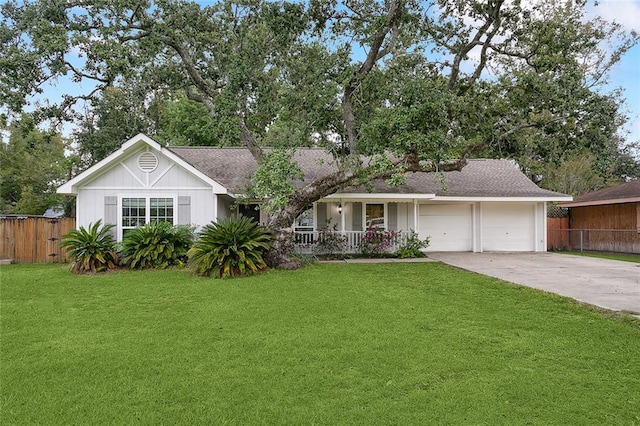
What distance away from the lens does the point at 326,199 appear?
14.6 m

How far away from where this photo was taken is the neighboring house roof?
16170mm

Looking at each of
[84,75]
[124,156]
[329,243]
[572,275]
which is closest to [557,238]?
[572,275]

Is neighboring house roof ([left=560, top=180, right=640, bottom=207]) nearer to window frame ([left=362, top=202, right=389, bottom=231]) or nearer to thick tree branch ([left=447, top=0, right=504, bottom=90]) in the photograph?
thick tree branch ([left=447, top=0, right=504, bottom=90])

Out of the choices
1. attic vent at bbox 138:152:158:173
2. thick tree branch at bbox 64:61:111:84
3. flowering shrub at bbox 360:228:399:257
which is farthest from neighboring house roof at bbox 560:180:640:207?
thick tree branch at bbox 64:61:111:84

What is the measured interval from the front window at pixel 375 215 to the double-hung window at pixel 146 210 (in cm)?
720

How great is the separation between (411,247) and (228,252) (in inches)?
283

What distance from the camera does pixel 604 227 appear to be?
60.3ft

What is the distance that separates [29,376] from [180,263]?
770 cm

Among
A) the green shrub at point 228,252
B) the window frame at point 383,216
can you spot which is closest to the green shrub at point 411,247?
the window frame at point 383,216

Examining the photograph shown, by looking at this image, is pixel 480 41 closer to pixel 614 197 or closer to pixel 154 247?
pixel 614 197

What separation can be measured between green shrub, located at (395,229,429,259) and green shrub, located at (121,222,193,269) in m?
7.27

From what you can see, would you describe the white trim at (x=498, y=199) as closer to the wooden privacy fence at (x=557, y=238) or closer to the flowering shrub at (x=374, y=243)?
the flowering shrub at (x=374, y=243)

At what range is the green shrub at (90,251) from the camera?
1100cm

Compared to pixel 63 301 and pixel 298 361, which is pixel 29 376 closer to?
pixel 298 361
